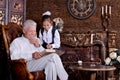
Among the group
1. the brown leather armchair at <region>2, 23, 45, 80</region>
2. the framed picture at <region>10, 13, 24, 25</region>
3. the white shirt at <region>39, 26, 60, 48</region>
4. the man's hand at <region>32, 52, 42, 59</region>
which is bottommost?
the brown leather armchair at <region>2, 23, 45, 80</region>

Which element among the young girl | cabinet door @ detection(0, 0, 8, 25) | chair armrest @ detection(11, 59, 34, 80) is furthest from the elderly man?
cabinet door @ detection(0, 0, 8, 25)

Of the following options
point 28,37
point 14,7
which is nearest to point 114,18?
point 14,7

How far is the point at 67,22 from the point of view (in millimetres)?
5922

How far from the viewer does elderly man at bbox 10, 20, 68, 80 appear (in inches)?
141

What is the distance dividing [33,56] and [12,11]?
2386 mm

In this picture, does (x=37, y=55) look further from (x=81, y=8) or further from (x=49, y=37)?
(x=81, y=8)

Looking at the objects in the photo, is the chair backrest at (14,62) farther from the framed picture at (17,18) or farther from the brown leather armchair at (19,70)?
the framed picture at (17,18)

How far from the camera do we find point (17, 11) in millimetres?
5863

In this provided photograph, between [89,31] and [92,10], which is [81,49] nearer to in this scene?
[89,31]

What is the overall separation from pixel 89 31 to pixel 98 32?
0.19m

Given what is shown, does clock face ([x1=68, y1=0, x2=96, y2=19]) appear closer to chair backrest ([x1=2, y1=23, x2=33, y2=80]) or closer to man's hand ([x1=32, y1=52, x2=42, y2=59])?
chair backrest ([x1=2, y1=23, x2=33, y2=80])

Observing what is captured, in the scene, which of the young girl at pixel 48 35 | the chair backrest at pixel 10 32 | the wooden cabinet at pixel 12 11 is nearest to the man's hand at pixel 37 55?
the chair backrest at pixel 10 32

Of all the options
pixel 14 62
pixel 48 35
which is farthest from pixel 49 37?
pixel 14 62

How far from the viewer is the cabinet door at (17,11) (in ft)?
19.0
